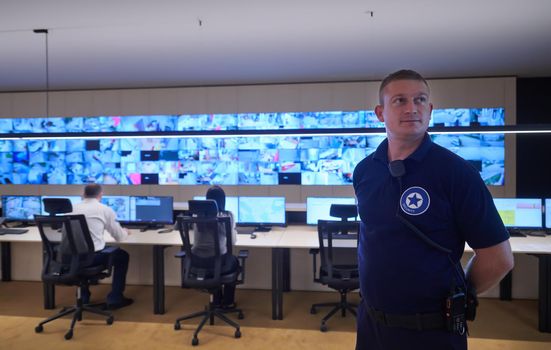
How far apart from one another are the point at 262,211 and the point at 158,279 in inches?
48.6

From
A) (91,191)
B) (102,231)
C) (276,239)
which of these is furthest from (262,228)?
(91,191)

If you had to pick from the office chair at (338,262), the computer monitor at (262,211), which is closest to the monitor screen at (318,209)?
the computer monitor at (262,211)

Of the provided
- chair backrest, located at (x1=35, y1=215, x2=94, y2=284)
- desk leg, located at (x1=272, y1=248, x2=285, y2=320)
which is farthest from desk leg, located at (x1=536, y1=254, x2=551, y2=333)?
chair backrest, located at (x1=35, y1=215, x2=94, y2=284)

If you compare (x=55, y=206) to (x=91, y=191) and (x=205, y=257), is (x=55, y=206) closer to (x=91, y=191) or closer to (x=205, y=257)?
(x=91, y=191)

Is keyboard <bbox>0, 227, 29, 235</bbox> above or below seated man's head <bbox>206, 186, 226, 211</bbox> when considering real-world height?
below

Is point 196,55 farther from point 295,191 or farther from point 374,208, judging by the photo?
point 374,208

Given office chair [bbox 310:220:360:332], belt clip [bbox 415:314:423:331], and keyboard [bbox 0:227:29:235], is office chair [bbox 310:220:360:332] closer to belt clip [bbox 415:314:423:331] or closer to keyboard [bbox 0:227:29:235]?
belt clip [bbox 415:314:423:331]

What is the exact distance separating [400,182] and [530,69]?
5.15m

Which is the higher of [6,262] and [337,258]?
[337,258]

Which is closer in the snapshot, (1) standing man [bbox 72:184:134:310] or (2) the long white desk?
(2) the long white desk

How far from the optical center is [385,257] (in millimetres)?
1243

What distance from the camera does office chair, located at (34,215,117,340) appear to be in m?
3.32

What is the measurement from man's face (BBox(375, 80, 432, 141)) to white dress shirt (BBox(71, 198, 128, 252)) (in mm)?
3061

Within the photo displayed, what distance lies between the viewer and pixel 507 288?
Answer: 157 inches
